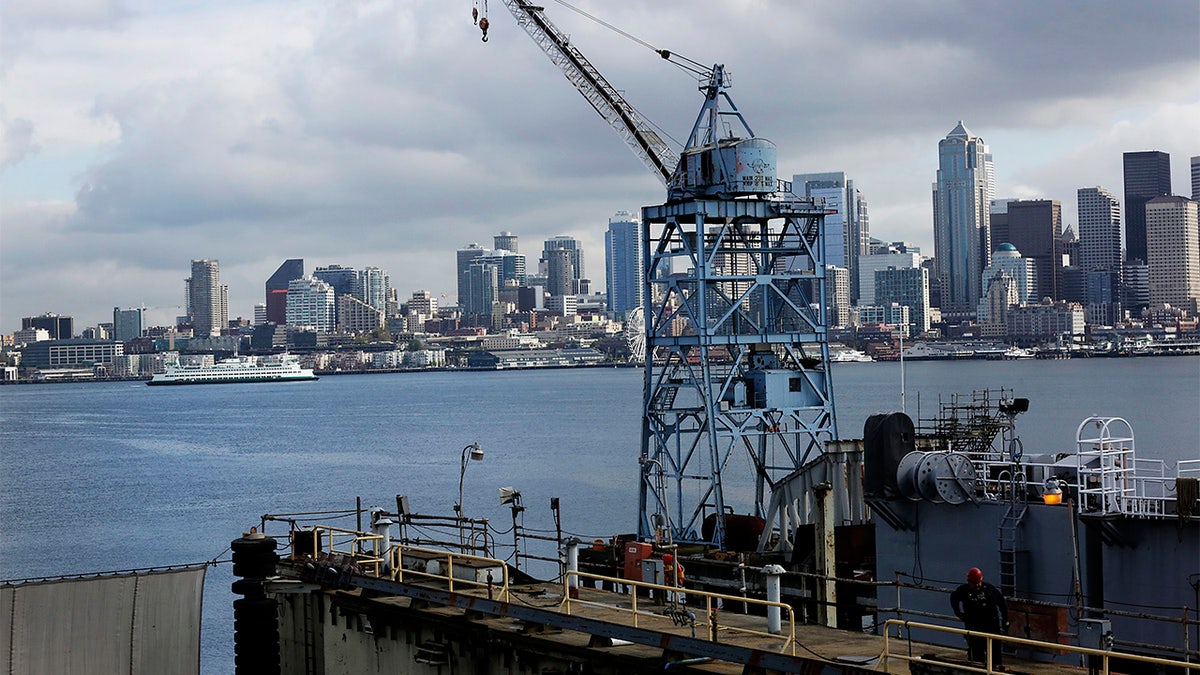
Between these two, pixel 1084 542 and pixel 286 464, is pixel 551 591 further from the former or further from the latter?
pixel 286 464

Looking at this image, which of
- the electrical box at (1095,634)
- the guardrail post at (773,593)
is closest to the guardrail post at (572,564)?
the guardrail post at (773,593)

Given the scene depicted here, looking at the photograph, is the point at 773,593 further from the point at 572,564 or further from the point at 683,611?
the point at 572,564

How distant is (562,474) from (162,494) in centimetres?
2788

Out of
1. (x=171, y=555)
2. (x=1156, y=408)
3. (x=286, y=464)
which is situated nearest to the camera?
(x=171, y=555)

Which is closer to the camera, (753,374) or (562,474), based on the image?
(753,374)

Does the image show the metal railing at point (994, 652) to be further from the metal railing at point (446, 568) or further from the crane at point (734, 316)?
the crane at point (734, 316)

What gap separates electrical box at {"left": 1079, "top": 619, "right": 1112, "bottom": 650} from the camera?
1902cm

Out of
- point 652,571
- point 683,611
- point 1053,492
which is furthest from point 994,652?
point 1053,492

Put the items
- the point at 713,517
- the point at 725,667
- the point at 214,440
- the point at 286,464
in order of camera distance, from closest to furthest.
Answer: the point at 725,667, the point at 713,517, the point at 286,464, the point at 214,440

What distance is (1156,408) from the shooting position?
169 meters

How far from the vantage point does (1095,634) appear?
19.4 m

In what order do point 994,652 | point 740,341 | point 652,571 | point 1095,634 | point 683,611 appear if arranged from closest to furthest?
point 994,652
point 1095,634
point 683,611
point 652,571
point 740,341

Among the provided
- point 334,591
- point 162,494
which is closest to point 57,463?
point 162,494

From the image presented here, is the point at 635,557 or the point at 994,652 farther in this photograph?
the point at 635,557
